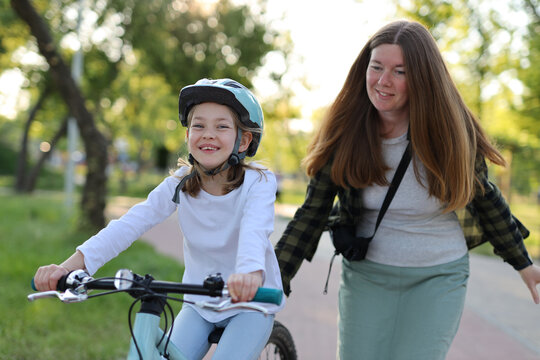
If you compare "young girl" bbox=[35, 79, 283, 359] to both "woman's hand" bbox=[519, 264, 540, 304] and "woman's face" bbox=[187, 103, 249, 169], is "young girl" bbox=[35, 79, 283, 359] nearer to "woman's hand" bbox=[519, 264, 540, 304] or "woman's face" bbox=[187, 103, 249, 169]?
"woman's face" bbox=[187, 103, 249, 169]

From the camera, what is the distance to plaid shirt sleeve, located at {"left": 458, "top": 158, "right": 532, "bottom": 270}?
115 inches

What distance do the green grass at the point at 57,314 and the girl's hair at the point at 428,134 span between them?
2655 mm

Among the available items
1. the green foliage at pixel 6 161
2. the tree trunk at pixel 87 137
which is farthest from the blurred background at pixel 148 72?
the green foliage at pixel 6 161

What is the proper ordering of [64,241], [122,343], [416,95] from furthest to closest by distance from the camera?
[64,241], [122,343], [416,95]

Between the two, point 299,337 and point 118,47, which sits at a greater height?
point 118,47

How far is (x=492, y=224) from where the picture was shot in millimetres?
2986

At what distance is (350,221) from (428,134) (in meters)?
0.60

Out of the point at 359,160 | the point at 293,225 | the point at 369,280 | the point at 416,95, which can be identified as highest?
the point at 416,95

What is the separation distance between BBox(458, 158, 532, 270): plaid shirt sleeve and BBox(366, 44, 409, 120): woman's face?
1.79ft

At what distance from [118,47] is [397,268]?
59.9ft

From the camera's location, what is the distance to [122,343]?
4797mm

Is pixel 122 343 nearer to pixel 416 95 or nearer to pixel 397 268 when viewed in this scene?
pixel 397 268

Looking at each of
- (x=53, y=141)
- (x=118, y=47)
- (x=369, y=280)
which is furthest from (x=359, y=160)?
(x=53, y=141)

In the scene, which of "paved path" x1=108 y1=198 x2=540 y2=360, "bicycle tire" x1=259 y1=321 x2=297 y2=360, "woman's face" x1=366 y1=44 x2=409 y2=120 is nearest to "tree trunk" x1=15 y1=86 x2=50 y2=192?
"paved path" x1=108 y1=198 x2=540 y2=360
